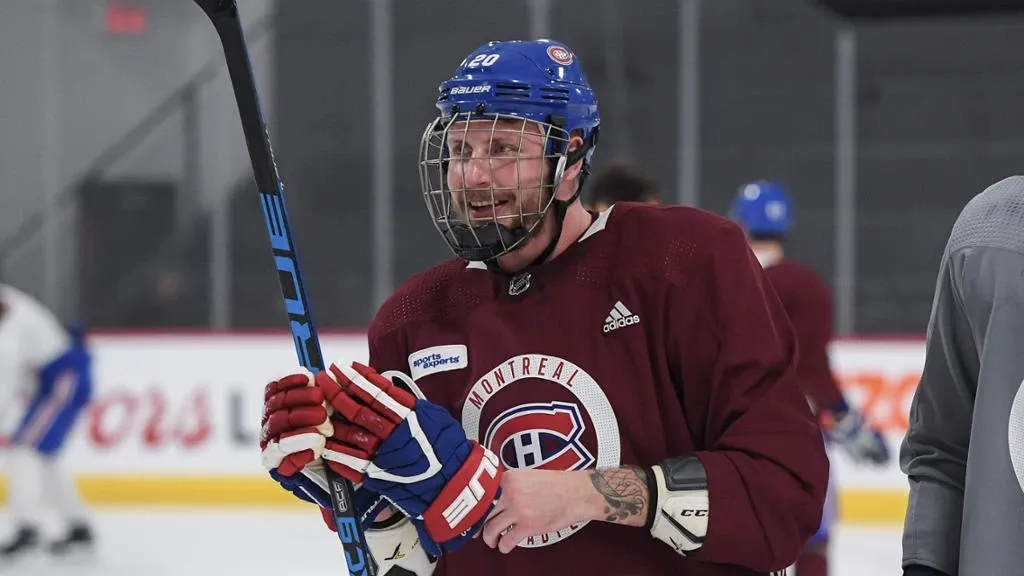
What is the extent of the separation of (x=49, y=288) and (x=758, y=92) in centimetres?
347

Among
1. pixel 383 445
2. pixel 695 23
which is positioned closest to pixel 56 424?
pixel 695 23

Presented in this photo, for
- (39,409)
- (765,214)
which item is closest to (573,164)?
(765,214)

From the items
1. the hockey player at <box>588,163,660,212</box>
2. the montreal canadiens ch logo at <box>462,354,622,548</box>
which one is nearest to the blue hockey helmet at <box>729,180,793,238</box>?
the hockey player at <box>588,163,660,212</box>

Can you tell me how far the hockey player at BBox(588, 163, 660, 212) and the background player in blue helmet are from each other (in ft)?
1.12

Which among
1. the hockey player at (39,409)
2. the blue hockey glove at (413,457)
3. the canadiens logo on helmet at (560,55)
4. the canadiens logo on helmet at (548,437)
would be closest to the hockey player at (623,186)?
the canadiens logo on helmet at (560,55)

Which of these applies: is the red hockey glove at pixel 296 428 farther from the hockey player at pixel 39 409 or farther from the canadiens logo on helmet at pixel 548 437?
the hockey player at pixel 39 409

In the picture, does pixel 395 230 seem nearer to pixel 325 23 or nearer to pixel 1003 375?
pixel 325 23

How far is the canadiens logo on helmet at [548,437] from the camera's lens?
131 cm

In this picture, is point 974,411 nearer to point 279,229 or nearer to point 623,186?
point 279,229

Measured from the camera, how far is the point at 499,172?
1.32 meters

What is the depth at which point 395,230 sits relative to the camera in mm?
6562

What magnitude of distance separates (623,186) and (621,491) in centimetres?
177

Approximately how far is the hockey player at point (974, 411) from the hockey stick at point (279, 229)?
20.0 inches

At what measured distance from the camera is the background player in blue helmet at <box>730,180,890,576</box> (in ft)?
10.5
